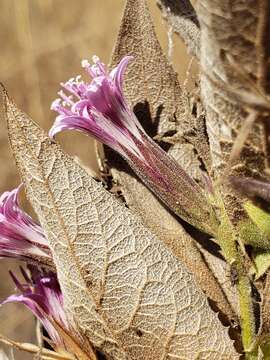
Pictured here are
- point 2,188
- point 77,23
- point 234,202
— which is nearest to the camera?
point 234,202

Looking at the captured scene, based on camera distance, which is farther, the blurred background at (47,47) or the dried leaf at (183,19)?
the blurred background at (47,47)

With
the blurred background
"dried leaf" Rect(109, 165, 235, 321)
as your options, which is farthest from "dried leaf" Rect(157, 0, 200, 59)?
the blurred background

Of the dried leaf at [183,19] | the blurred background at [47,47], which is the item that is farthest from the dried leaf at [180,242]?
the blurred background at [47,47]

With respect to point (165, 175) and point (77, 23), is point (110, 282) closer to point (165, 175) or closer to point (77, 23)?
point (165, 175)

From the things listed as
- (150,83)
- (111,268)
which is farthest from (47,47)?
(111,268)

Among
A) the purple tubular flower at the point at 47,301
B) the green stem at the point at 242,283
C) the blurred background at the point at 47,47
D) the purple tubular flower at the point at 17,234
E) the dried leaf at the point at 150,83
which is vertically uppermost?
the blurred background at the point at 47,47

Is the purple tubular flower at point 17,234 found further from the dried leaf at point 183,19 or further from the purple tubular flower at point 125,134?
the dried leaf at point 183,19

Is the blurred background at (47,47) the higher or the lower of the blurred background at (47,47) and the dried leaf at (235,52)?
the higher

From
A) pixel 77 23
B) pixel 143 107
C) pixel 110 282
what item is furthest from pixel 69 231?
pixel 77 23
